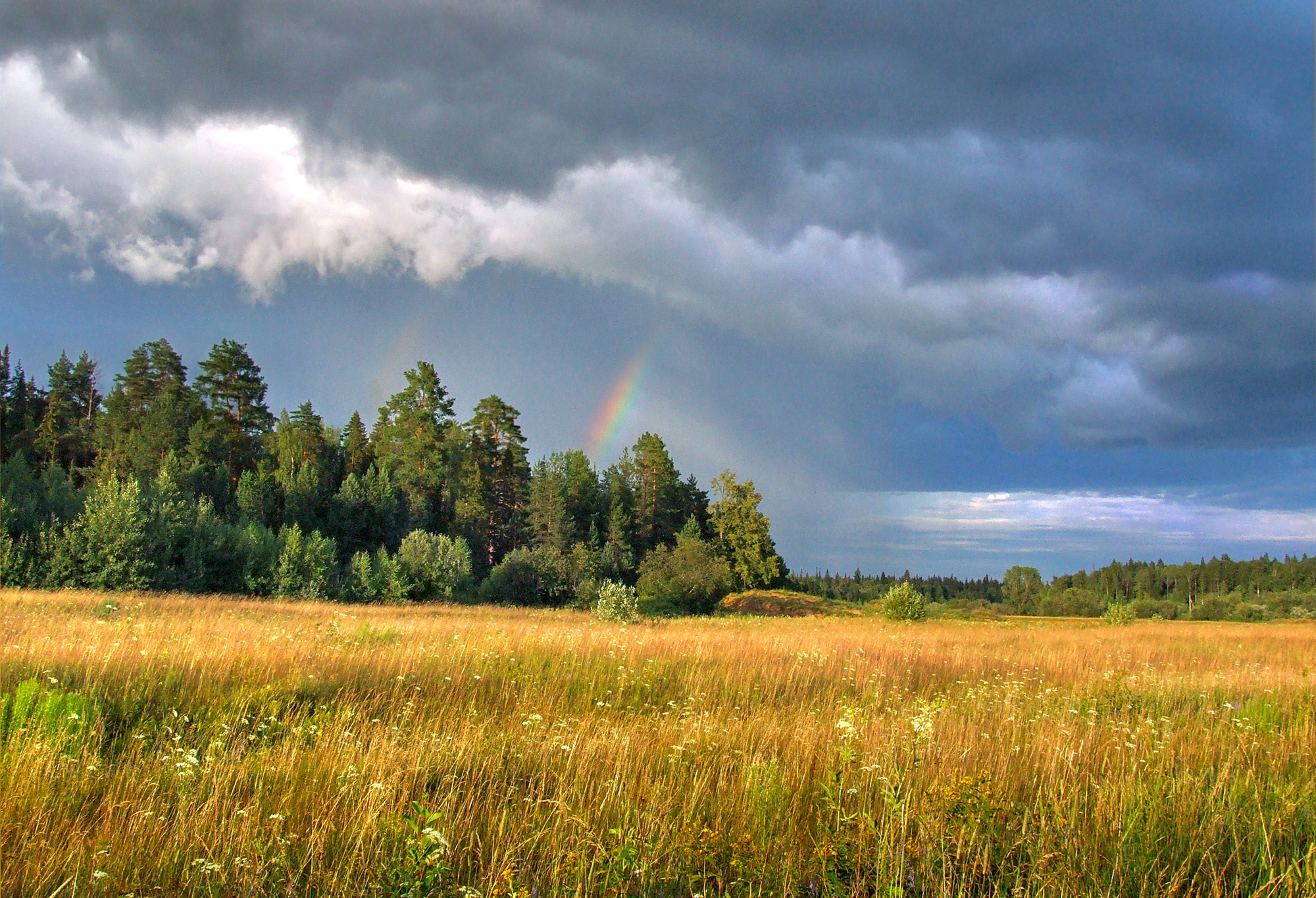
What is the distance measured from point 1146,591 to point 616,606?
13665 cm

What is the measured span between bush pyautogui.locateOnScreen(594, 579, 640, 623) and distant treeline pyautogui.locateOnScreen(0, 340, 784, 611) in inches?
639

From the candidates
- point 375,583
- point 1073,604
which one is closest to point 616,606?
point 375,583

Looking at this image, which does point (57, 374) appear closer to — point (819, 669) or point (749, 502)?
point (749, 502)


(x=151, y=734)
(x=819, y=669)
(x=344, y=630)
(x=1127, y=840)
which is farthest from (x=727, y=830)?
(x=344, y=630)

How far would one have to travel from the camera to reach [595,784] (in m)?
4.14

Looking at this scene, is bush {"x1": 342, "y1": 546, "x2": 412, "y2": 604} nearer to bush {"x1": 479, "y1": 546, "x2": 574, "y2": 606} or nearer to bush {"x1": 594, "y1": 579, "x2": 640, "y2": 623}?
bush {"x1": 479, "y1": 546, "x2": 574, "y2": 606}

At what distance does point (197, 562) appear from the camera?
113 feet

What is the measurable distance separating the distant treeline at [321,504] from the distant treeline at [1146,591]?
61.7 feet

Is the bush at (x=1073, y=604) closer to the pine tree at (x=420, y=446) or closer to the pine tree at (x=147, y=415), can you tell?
the pine tree at (x=420, y=446)

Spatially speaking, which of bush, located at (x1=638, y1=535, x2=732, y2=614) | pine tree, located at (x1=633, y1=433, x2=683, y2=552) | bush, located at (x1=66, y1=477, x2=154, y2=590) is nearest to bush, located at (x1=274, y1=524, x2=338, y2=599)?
bush, located at (x1=66, y1=477, x2=154, y2=590)

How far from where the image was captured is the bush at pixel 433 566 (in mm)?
42344

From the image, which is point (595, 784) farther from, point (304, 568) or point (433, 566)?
point (433, 566)

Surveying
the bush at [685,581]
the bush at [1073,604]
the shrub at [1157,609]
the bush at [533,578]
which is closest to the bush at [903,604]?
the bush at [685,581]

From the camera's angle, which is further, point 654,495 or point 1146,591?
point 1146,591
